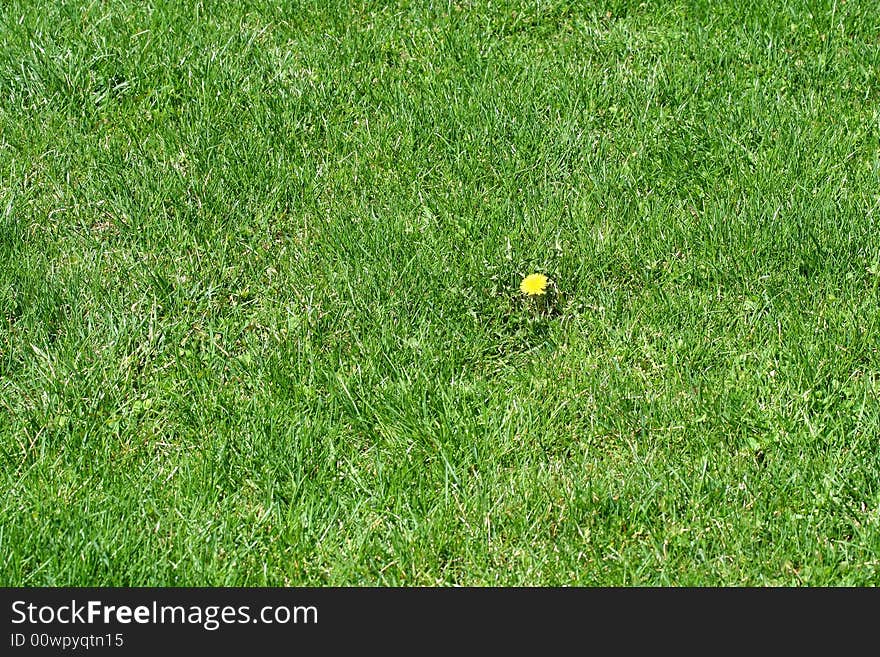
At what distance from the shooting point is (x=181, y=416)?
3070 mm

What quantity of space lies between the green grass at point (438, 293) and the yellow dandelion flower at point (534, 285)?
0.09 meters

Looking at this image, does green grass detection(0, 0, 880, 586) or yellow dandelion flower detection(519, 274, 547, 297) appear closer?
green grass detection(0, 0, 880, 586)

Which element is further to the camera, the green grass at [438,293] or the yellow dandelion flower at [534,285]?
the yellow dandelion flower at [534,285]

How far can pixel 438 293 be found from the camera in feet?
11.2

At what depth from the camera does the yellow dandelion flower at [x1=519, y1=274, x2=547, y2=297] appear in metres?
3.34

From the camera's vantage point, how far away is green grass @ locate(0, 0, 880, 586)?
2725 mm

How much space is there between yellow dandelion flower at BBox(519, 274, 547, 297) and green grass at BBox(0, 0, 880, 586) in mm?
93

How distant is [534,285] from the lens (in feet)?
11.0

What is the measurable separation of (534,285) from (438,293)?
0.34 meters

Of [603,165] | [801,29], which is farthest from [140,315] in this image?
[801,29]

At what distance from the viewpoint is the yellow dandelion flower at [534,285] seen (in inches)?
131

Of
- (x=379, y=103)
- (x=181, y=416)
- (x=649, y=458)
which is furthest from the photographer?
(x=379, y=103)

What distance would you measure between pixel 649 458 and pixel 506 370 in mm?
591

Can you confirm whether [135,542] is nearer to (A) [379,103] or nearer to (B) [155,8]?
(A) [379,103]
